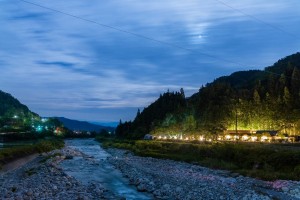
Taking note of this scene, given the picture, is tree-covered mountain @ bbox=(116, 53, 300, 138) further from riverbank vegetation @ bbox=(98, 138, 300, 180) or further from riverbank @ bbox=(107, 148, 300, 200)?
riverbank @ bbox=(107, 148, 300, 200)

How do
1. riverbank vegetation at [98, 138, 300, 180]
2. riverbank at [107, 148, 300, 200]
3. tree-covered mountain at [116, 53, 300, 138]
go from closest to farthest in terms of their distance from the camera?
riverbank at [107, 148, 300, 200], riverbank vegetation at [98, 138, 300, 180], tree-covered mountain at [116, 53, 300, 138]

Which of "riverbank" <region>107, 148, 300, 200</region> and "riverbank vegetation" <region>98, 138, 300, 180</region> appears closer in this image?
"riverbank" <region>107, 148, 300, 200</region>

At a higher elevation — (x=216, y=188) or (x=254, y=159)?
(x=254, y=159)

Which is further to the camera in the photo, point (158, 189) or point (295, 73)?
point (295, 73)

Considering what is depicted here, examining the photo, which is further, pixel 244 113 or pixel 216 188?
pixel 244 113

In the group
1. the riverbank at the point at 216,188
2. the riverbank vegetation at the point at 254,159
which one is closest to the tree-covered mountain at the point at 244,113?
the riverbank vegetation at the point at 254,159

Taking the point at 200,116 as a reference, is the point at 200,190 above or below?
below

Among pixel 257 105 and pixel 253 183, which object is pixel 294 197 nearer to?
pixel 253 183

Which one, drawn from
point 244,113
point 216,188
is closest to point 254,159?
point 216,188

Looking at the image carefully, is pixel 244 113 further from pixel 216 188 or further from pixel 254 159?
pixel 216 188

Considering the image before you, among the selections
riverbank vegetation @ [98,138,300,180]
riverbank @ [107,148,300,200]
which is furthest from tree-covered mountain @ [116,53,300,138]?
riverbank @ [107,148,300,200]

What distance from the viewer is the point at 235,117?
120938 mm

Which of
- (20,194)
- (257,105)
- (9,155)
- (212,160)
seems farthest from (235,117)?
(20,194)

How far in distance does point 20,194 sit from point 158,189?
508 inches
